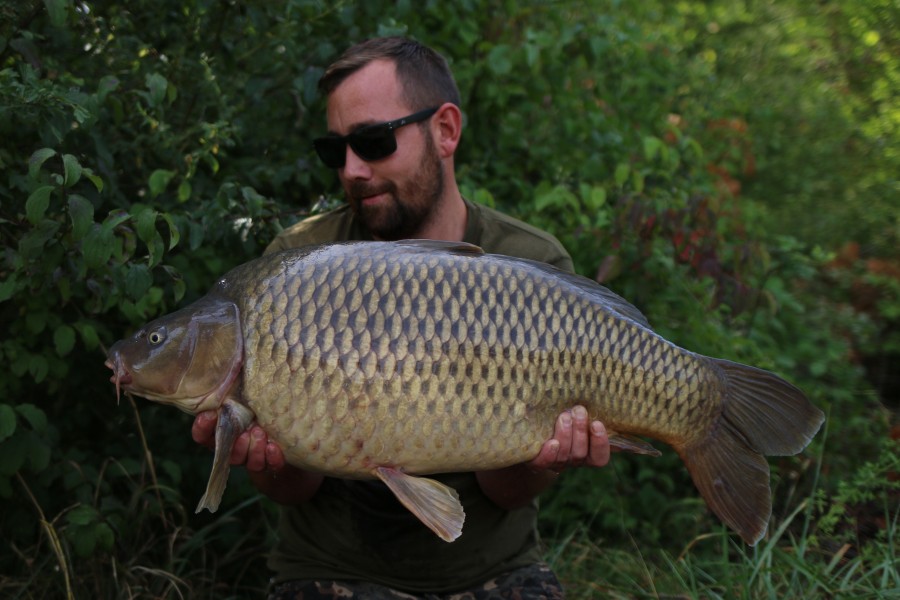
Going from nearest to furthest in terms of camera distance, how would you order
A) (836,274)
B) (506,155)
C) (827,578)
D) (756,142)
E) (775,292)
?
(827,578), (506,155), (775,292), (836,274), (756,142)

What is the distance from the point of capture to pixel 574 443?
158 centimetres

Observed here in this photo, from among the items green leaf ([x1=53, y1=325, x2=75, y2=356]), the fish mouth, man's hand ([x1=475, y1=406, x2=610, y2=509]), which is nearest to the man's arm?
man's hand ([x1=475, y1=406, x2=610, y2=509])

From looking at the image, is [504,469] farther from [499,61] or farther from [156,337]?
[499,61]

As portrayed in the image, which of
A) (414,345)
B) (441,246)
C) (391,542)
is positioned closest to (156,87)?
(441,246)

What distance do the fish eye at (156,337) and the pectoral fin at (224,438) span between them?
0.47 ft

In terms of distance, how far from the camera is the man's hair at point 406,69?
1968 mm

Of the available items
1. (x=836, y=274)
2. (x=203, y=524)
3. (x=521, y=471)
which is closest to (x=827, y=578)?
(x=521, y=471)

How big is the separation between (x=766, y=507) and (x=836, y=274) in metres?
3.16

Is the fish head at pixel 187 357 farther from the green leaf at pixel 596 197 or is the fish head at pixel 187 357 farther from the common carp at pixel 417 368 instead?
the green leaf at pixel 596 197

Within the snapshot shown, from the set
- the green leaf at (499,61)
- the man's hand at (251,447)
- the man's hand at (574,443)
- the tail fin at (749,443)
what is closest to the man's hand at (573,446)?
the man's hand at (574,443)

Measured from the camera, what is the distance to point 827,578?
7.03 ft

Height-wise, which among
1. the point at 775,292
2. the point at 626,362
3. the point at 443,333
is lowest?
the point at 775,292

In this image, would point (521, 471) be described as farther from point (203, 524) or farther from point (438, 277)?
point (203, 524)

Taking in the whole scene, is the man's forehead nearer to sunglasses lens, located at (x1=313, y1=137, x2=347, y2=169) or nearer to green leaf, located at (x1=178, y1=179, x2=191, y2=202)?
sunglasses lens, located at (x1=313, y1=137, x2=347, y2=169)
